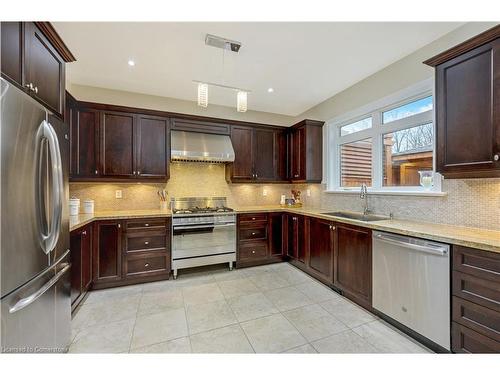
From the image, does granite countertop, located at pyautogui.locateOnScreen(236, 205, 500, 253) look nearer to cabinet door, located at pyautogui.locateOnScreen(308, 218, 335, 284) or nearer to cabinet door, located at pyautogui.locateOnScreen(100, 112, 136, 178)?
cabinet door, located at pyautogui.locateOnScreen(308, 218, 335, 284)

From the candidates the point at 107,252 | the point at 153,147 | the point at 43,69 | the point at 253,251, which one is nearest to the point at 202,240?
the point at 253,251

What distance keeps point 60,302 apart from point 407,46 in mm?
3914

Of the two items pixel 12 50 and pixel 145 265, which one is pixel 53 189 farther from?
pixel 145 265

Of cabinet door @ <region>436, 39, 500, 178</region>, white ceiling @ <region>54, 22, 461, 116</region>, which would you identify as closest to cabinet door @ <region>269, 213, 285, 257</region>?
white ceiling @ <region>54, 22, 461, 116</region>

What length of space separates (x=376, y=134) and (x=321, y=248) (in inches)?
68.1

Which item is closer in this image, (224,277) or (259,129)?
(224,277)

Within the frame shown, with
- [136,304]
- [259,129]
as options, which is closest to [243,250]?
[136,304]

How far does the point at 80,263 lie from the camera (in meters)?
2.36

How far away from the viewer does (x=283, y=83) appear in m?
3.20

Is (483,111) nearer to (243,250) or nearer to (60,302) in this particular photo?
(243,250)

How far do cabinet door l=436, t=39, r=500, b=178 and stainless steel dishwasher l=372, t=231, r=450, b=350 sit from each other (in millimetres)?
699

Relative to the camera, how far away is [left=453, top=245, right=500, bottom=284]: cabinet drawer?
4.62 ft

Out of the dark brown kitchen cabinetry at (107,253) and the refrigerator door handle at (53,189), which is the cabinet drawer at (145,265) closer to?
the dark brown kitchen cabinetry at (107,253)

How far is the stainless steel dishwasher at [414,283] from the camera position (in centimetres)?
166
